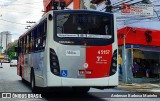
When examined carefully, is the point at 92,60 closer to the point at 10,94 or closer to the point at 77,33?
the point at 77,33

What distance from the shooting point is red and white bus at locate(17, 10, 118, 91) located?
12039 mm

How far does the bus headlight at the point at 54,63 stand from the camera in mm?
11977

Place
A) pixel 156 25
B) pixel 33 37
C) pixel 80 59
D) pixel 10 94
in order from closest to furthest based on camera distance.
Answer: pixel 80 59 → pixel 10 94 → pixel 33 37 → pixel 156 25

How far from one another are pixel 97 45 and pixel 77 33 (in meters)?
0.84

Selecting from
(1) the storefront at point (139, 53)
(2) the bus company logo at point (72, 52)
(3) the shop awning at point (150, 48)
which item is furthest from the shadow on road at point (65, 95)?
(3) the shop awning at point (150, 48)

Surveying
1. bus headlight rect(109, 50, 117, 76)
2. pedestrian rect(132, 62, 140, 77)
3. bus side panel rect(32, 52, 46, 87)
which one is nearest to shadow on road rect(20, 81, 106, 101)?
bus side panel rect(32, 52, 46, 87)

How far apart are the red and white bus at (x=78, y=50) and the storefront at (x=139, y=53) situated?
Answer: 1134 cm

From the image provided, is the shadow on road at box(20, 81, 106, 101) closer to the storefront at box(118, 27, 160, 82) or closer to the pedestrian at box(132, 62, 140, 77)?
the storefront at box(118, 27, 160, 82)

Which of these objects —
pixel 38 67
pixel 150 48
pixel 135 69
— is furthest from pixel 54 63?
pixel 150 48

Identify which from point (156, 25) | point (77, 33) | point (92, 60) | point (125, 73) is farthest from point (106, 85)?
point (156, 25)

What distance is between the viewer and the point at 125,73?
79.2 ft

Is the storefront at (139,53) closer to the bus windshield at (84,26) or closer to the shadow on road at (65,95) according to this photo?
the shadow on road at (65,95)

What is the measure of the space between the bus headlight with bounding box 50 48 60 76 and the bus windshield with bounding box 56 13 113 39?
686 mm

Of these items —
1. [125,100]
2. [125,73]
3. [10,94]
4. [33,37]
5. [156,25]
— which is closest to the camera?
[125,100]
